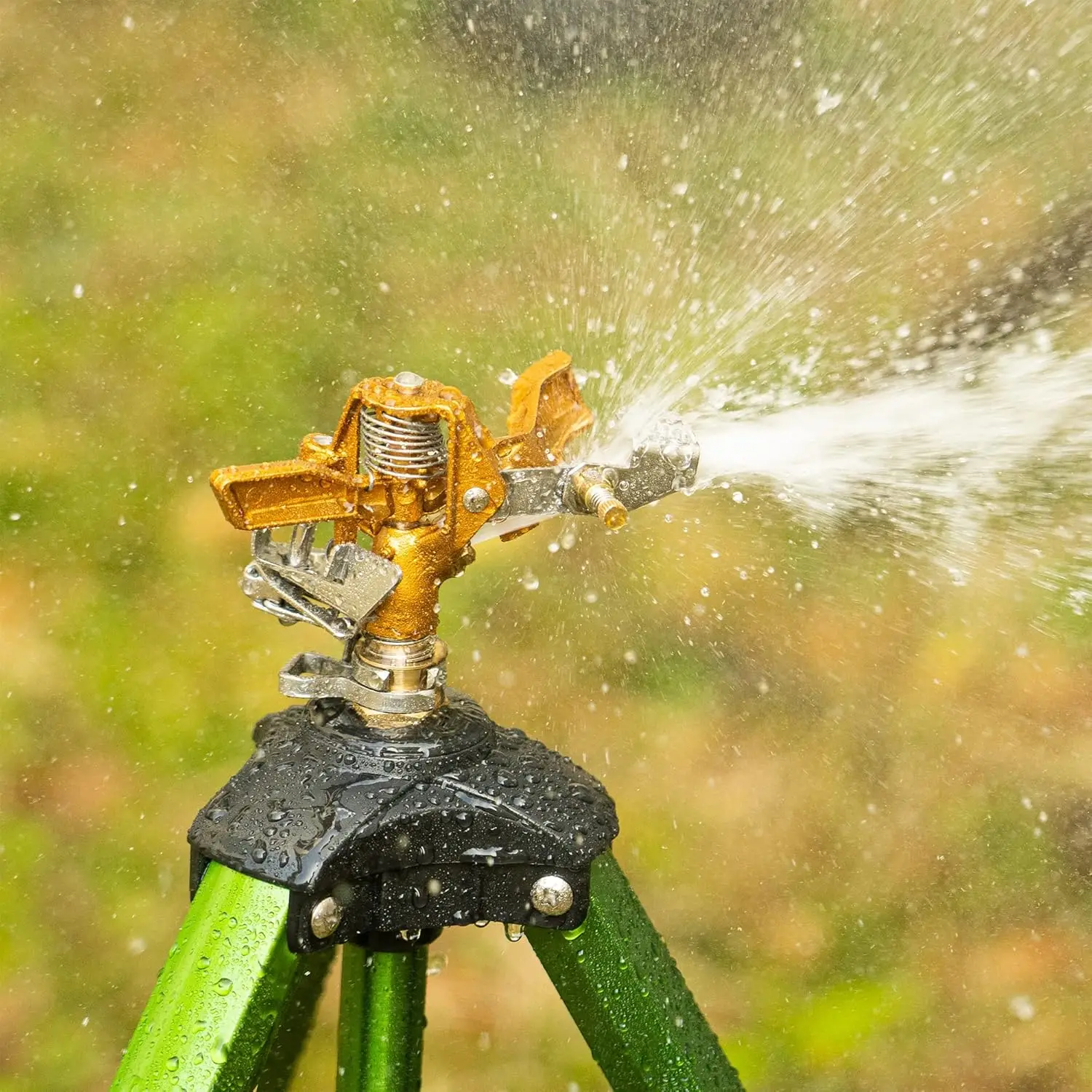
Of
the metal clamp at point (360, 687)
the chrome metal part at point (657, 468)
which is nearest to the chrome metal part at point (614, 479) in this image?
the chrome metal part at point (657, 468)

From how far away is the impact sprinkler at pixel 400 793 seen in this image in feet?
2.57

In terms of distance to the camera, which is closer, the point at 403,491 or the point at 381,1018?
the point at 403,491

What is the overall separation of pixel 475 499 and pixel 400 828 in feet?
0.64

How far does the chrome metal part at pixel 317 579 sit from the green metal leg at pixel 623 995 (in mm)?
226

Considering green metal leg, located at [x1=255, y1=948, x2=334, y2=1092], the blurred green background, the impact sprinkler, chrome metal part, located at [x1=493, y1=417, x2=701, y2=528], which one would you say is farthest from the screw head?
the blurred green background

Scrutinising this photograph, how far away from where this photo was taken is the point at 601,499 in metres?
0.81

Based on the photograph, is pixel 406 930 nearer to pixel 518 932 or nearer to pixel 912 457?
pixel 518 932

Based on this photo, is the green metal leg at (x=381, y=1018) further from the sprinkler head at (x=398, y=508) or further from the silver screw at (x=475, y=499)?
the silver screw at (x=475, y=499)

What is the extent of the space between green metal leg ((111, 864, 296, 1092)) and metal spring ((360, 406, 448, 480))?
0.81ft

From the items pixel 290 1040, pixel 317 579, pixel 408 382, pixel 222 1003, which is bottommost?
pixel 290 1040

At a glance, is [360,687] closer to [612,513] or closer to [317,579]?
[317,579]

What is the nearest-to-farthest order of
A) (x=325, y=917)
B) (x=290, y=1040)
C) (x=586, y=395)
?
1. (x=325, y=917)
2. (x=290, y=1040)
3. (x=586, y=395)

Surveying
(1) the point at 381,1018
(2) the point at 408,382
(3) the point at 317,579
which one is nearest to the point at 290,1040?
(1) the point at 381,1018

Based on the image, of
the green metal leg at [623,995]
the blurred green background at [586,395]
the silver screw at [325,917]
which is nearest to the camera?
the silver screw at [325,917]
